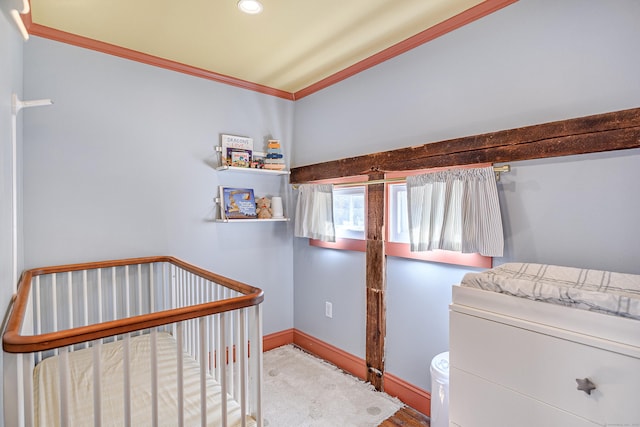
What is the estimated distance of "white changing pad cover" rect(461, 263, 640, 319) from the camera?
93 centimetres

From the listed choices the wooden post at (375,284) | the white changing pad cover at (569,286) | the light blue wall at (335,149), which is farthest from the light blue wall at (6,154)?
the wooden post at (375,284)

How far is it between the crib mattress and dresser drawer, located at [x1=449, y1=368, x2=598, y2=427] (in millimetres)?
847

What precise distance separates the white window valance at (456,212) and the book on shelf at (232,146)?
147 centimetres

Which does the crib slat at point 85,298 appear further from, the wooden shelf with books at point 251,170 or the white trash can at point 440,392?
the white trash can at point 440,392

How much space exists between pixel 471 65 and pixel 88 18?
7.32ft

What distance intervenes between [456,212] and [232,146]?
1.86 metres

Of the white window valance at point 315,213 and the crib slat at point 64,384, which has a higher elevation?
the white window valance at point 315,213

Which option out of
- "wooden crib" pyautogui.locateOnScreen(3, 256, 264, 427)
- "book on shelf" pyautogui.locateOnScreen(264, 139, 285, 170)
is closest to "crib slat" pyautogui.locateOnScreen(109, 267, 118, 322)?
"wooden crib" pyautogui.locateOnScreen(3, 256, 264, 427)

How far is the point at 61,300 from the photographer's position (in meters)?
1.99

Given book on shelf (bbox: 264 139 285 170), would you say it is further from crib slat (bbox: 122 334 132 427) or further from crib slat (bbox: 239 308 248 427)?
crib slat (bbox: 122 334 132 427)

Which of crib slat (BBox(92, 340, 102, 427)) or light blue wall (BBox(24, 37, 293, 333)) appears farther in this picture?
light blue wall (BBox(24, 37, 293, 333))

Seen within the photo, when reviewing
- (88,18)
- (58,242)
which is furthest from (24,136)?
(88,18)

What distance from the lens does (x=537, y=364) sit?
1.01 metres

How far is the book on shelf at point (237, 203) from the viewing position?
103 inches
